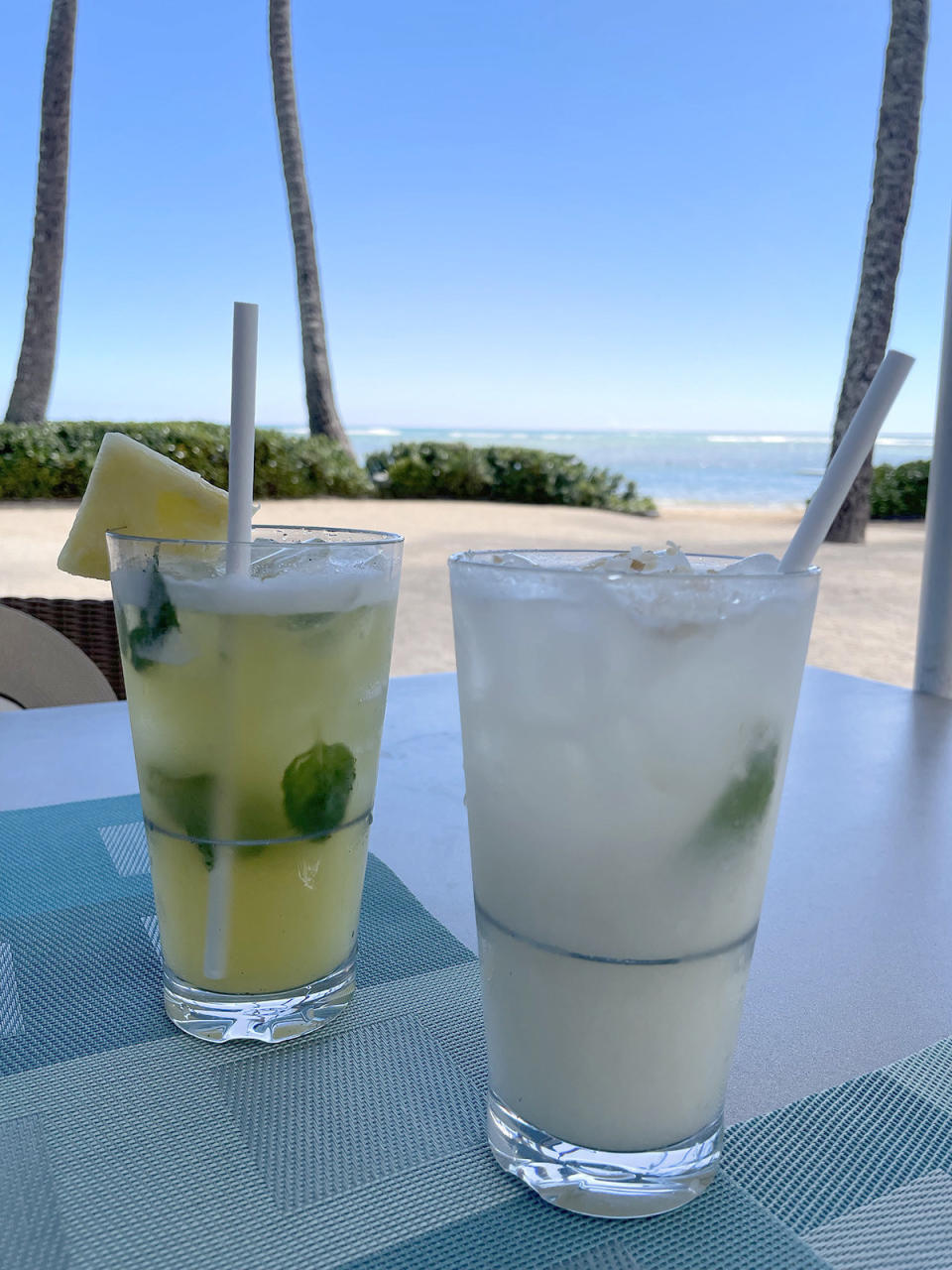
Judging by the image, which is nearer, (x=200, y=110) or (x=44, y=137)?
(x=44, y=137)

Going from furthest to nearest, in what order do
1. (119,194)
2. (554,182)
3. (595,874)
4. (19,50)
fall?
(554,182)
(119,194)
(19,50)
(595,874)

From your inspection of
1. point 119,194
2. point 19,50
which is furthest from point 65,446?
point 119,194

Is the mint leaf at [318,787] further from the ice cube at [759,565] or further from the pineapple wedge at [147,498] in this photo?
the ice cube at [759,565]

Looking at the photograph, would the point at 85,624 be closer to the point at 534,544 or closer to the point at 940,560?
the point at 940,560

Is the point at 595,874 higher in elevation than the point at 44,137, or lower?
lower

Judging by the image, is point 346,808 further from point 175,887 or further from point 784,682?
point 784,682

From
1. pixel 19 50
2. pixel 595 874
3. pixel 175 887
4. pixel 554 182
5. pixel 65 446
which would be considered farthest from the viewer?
pixel 554 182

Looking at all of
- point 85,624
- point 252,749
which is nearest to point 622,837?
point 252,749

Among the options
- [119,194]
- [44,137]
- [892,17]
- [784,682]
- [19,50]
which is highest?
[19,50]

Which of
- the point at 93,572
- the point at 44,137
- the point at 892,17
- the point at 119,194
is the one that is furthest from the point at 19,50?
the point at 93,572
